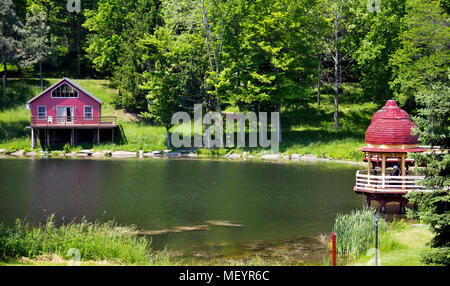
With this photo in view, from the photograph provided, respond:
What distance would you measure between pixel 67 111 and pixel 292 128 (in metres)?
22.8

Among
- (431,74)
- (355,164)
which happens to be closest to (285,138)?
(355,164)

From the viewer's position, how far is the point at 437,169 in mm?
16469

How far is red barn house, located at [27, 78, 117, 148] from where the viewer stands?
57375mm

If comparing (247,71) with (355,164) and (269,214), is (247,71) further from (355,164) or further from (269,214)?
(269,214)

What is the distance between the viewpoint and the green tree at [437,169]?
15.9 meters

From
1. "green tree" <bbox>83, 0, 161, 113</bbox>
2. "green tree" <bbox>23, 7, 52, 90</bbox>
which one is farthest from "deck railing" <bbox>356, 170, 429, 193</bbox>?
"green tree" <bbox>23, 7, 52, 90</bbox>

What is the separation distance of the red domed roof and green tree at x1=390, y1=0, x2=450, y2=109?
66.6ft

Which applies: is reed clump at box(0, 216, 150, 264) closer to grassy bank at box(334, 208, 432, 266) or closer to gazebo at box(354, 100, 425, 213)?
grassy bank at box(334, 208, 432, 266)

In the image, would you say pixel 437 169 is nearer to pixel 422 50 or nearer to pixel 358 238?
pixel 358 238
